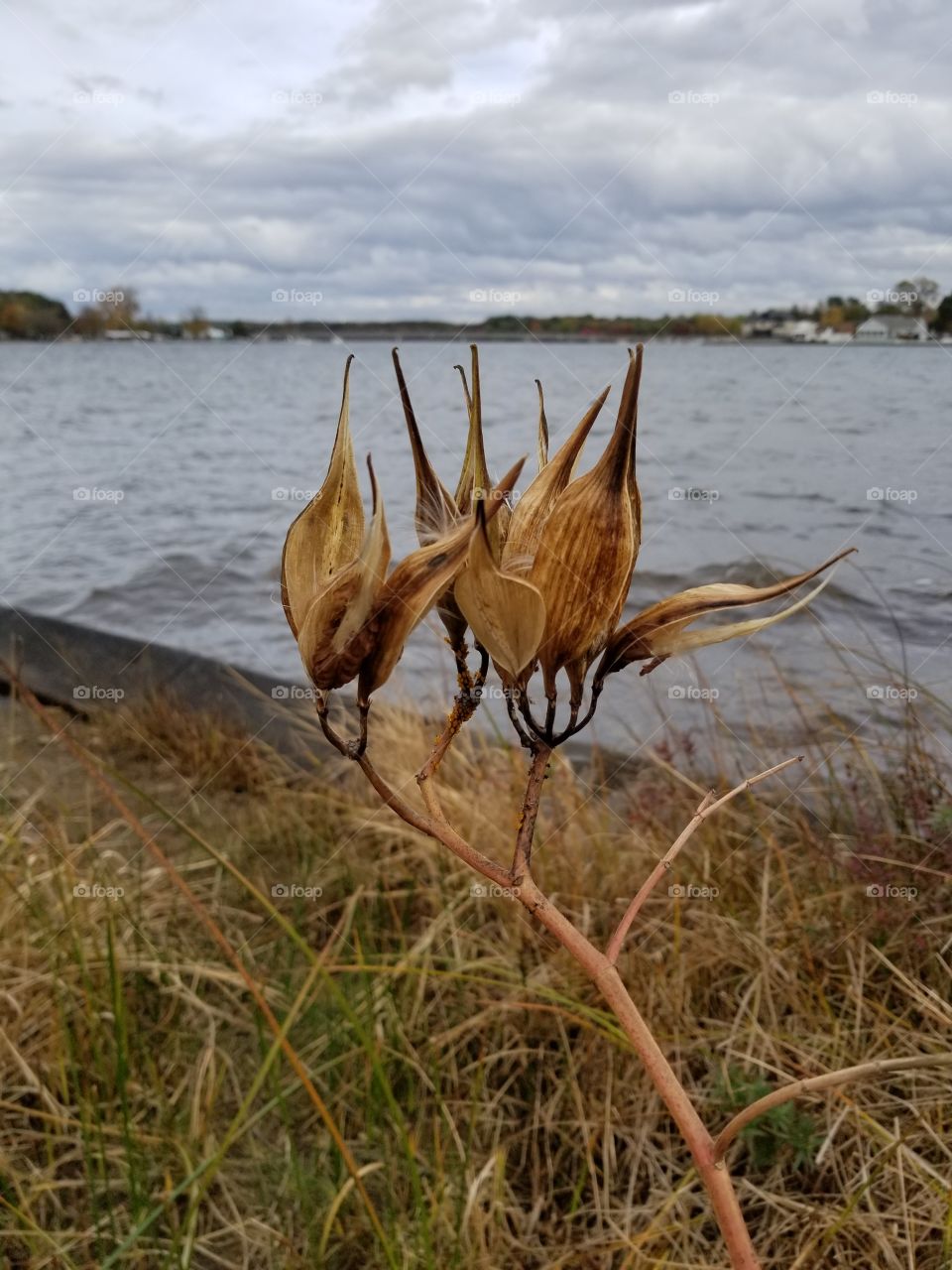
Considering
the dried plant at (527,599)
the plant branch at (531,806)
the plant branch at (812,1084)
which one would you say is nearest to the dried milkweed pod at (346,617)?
the dried plant at (527,599)

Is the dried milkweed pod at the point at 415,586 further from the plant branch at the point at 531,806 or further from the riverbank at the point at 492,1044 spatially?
the riverbank at the point at 492,1044

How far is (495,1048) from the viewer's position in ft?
7.77

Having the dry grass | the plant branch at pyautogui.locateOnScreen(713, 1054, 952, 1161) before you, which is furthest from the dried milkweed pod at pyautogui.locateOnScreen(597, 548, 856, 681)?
the dry grass

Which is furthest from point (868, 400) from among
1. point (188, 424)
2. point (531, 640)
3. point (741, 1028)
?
point (188, 424)

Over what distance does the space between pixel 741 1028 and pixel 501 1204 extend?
1.95 feet

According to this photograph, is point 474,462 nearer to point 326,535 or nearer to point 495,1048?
point 326,535

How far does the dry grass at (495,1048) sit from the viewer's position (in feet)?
6.14

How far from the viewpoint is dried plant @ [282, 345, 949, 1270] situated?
0.50 metres

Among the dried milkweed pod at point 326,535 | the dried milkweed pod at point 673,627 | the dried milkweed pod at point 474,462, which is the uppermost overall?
the dried milkweed pod at point 474,462

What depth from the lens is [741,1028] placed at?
2178mm

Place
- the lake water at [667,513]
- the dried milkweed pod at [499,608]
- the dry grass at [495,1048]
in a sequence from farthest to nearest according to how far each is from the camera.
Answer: the lake water at [667,513] < the dry grass at [495,1048] < the dried milkweed pod at [499,608]

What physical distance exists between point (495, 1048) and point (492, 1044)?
0.07m

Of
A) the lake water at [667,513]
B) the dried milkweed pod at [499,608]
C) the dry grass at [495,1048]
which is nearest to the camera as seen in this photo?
the dried milkweed pod at [499,608]

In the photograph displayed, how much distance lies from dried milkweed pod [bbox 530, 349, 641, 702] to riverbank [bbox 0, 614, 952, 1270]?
3.75 feet
